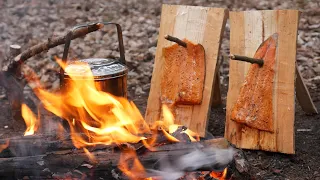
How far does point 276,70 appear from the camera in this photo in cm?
439

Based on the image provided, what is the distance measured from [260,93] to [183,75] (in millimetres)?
851

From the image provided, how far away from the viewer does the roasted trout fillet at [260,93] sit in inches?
173

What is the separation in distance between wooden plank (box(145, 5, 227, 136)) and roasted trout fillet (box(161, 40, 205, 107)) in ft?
0.22

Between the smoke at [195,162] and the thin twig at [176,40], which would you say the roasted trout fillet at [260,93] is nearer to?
the thin twig at [176,40]

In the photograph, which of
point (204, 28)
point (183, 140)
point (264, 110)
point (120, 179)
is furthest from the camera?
point (204, 28)

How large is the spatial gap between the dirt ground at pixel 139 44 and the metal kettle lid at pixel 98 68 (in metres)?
1.55

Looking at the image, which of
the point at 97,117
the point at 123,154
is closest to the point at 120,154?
the point at 123,154

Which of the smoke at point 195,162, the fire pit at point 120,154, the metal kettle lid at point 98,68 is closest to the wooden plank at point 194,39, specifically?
the metal kettle lid at point 98,68

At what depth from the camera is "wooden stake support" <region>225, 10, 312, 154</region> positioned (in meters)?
4.34

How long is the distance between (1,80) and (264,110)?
3.14m

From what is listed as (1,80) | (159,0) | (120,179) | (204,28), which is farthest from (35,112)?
(159,0)

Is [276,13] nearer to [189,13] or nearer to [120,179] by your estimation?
[189,13]

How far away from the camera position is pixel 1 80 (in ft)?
17.6

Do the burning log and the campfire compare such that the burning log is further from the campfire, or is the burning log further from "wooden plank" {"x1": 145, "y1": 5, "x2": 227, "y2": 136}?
"wooden plank" {"x1": 145, "y1": 5, "x2": 227, "y2": 136}
